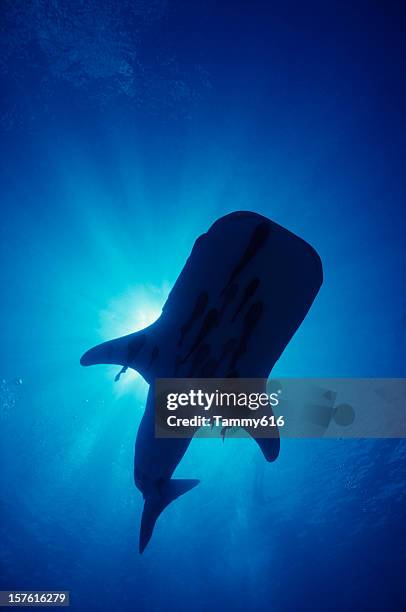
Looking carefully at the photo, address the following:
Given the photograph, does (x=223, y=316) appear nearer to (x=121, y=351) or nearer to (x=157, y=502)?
(x=121, y=351)

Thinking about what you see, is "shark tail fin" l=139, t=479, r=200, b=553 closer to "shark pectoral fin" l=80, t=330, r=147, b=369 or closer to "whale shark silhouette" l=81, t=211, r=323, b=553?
"whale shark silhouette" l=81, t=211, r=323, b=553

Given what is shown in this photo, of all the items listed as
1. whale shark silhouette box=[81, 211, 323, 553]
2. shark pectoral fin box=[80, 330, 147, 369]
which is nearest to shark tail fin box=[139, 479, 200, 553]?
whale shark silhouette box=[81, 211, 323, 553]

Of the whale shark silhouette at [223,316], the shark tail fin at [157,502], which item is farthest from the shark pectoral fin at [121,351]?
the shark tail fin at [157,502]

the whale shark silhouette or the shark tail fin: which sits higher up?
the whale shark silhouette

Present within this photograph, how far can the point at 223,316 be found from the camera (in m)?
4.52

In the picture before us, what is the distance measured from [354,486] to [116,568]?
1749 cm

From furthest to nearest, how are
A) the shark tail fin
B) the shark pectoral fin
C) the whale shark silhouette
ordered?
the shark tail fin < the shark pectoral fin < the whale shark silhouette

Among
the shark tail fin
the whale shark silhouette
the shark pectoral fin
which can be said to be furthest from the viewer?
the shark tail fin

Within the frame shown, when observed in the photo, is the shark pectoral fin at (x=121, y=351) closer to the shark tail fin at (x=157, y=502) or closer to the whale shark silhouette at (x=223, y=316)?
the whale shark silhouette at (x=223, y=316)

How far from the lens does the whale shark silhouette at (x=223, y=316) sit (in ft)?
12.4

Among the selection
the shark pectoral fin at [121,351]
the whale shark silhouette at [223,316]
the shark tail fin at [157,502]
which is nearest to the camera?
the whale shark silhouette at [223,316]

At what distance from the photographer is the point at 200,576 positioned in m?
25.9

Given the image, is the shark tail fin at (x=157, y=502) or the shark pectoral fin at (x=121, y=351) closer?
the shark pectoral fin at (x=121, y=351)

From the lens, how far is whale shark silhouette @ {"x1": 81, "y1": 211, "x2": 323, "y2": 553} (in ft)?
12.4
